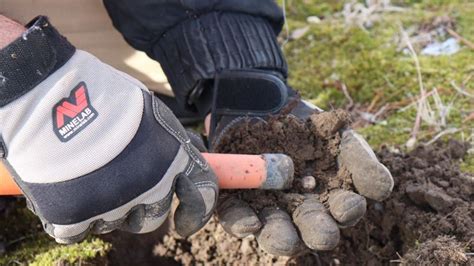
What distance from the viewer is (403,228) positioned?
6.15ft

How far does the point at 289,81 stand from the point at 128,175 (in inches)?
49.8

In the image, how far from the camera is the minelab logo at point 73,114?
1.51m

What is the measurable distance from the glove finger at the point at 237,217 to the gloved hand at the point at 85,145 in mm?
90

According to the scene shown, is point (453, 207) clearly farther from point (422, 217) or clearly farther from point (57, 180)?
point (57, 180)

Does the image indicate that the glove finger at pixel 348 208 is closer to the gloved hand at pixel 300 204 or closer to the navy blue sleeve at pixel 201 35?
the gloved hand at pixel 300 204

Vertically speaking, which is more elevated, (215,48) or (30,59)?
(30,59)

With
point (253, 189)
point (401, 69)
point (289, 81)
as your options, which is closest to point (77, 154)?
point (253, 189)

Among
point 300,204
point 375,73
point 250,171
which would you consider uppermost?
point 250,171

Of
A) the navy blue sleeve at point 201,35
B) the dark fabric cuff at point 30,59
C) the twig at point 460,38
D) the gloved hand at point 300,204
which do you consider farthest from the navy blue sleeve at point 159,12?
the twig at point 460,38

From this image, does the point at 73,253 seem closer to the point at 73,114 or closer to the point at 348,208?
the point at 73,114

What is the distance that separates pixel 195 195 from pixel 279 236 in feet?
0.80

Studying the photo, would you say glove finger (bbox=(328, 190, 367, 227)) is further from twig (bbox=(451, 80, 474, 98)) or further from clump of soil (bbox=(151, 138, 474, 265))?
twig (bbox=(451, 80, 474, 98))

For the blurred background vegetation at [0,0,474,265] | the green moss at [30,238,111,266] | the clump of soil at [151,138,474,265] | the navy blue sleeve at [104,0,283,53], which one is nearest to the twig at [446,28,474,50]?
the blurred background vegetation at [0,0,474,265]

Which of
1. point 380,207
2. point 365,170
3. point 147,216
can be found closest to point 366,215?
point 380,207
